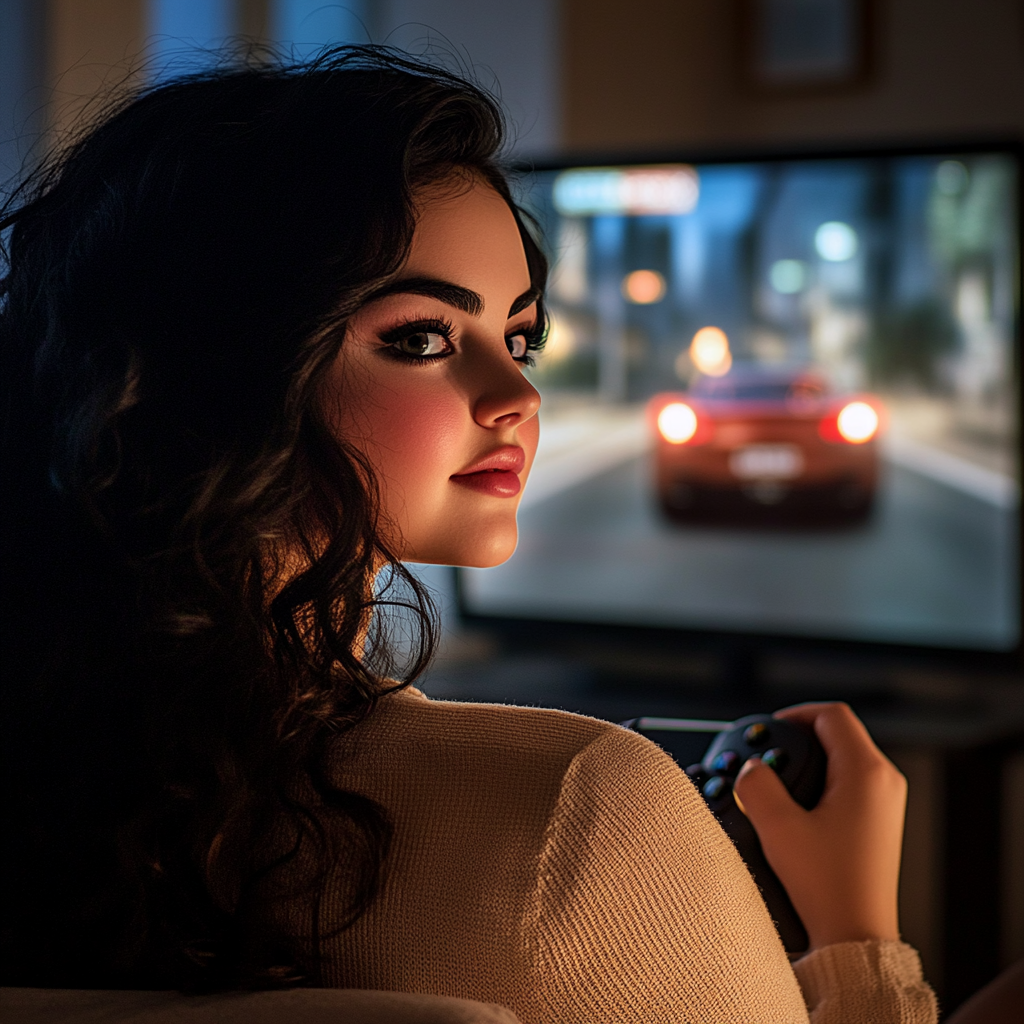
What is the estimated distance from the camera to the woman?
0.59 m

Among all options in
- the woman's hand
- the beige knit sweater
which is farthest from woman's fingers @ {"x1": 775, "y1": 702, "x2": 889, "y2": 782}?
the beige knit sweater

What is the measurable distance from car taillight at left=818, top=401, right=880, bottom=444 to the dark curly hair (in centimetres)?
171

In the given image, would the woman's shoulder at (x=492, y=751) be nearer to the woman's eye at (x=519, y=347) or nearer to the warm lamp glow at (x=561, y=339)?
the woman's eye at (x=519, y=347)

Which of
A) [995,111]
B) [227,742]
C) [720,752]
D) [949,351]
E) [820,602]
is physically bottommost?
[820,602]

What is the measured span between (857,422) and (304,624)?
182cm

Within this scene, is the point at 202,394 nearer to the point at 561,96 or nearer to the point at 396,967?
the point at 396,967

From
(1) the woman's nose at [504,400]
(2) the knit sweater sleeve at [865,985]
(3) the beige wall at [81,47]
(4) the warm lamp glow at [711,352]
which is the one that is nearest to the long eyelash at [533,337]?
(1) the woman's nose at [504,400]

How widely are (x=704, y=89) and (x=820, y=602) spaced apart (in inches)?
56.3

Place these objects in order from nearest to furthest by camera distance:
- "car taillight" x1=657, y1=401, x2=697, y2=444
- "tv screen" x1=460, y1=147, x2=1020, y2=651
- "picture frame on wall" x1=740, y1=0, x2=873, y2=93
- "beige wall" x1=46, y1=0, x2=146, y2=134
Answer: "beige wall" x1=46, y1=0, x2=146, y2=134, "tv screen" x1=460, y1=147, x2=1020, y2=651, "car taillight" x1=657, y1=401, x2=697, y2=444, "picture frame on wall" x1=740, y1=0, x2=873, y2=93

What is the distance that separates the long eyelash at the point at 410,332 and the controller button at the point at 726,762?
0.39 m

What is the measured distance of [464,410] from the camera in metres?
0.76

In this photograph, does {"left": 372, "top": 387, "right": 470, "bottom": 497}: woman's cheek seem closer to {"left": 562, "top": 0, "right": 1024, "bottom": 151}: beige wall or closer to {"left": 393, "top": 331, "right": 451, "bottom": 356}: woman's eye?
{"left": 393, "top": 331, "right": 451, "bottom": 356}: woman's eye

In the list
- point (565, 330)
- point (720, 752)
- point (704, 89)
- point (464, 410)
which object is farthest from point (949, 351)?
point (464, 410)

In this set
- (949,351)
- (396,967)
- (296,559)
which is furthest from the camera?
(949,351)
